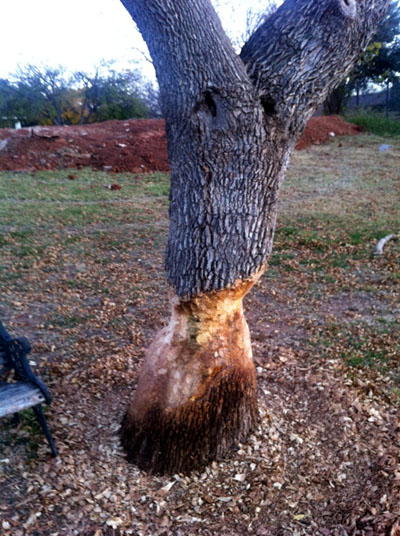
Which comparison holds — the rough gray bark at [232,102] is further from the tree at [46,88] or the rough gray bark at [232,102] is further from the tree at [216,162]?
the tree at [46,88]

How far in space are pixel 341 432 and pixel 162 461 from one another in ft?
4.10

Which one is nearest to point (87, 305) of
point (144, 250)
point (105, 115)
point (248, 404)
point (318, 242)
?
point (144, 250)

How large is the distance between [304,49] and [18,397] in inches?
98.9

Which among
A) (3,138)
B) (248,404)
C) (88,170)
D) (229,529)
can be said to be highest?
(3,138)

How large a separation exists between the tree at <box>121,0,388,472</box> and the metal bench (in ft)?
2.03

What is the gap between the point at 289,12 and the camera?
2.54m

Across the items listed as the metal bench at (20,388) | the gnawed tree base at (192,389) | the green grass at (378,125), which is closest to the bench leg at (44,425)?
the metal bench at (20,388)

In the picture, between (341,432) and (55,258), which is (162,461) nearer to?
(341,432)

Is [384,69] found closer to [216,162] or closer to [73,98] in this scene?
[73,98]

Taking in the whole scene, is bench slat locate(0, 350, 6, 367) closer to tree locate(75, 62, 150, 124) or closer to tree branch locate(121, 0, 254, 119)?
tree branch locate(121, 0, 254, 119)

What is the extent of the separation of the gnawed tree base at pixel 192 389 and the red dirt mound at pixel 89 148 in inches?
454

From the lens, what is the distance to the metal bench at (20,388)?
105 inches

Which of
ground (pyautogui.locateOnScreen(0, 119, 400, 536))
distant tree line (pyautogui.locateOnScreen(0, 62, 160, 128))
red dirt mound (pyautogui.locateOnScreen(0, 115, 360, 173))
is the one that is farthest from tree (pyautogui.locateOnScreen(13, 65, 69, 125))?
ground (pyautogui.locateOnScreen(0, 119, 400, 536))

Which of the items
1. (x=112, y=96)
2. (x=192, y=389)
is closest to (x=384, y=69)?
(x=112, y=96)
